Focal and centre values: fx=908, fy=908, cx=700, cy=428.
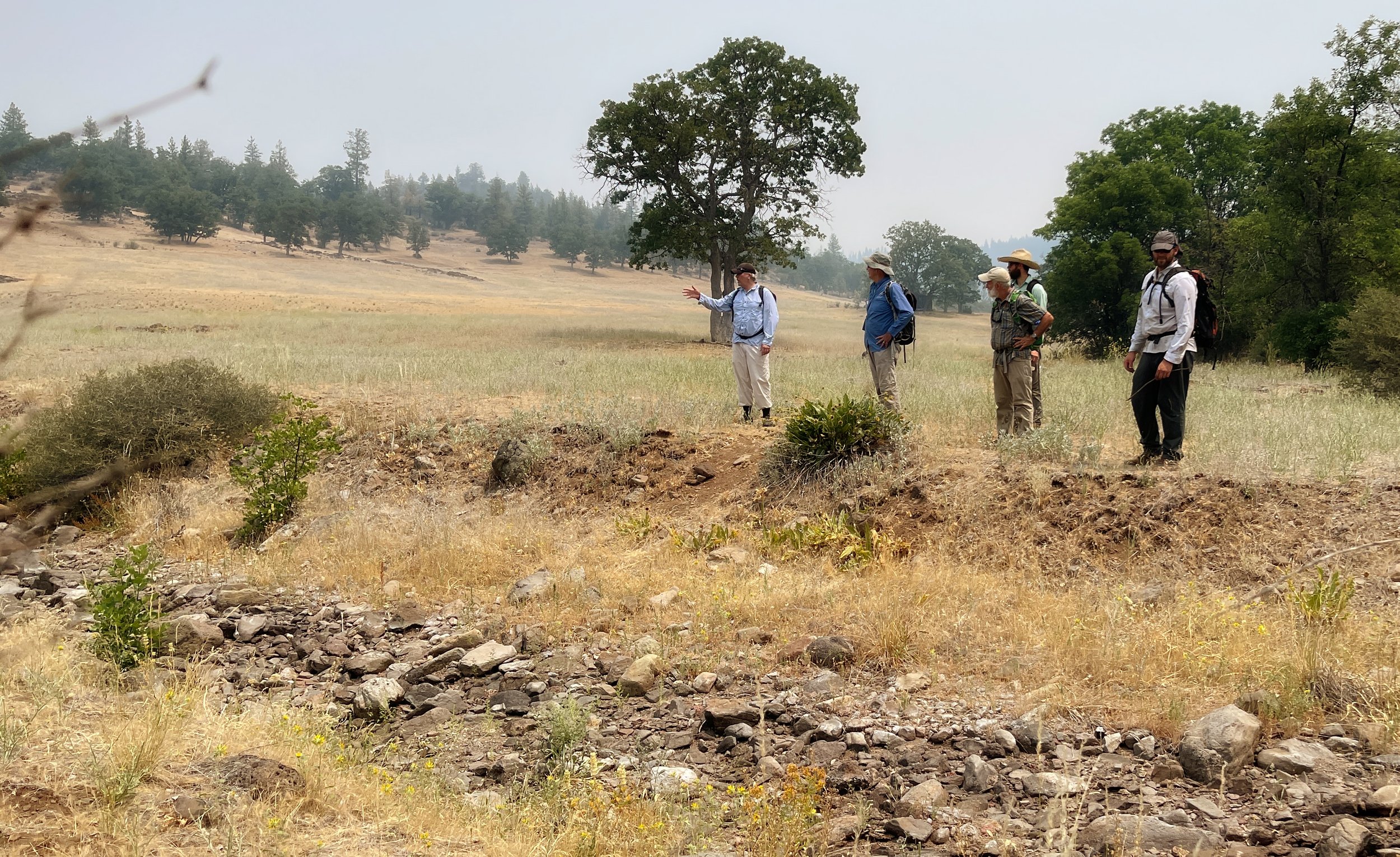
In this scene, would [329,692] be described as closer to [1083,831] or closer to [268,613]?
[268,613]

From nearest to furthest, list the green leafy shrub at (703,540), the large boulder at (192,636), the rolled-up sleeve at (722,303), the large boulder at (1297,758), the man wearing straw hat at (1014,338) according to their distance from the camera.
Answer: the large boulder at (1297,758) < the large boulder at (192,636) < the green leafy shrub at (703,540) < the man wearing straw hat at (1014,338) < the rolled-up sleeve at (722,303)

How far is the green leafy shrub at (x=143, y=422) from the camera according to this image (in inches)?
416

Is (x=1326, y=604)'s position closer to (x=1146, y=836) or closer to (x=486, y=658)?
(x=1146, y=836)

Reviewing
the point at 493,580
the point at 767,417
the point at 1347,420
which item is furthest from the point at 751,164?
the point at 493,580

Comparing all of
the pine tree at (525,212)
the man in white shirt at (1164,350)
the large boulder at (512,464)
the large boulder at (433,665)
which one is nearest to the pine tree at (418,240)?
the pine tree at (525,212)

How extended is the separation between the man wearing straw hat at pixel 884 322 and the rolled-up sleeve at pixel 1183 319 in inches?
103

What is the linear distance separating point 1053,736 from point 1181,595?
2.07m

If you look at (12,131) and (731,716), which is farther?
(12,131)

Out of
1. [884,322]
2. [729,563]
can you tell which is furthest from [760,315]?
[729,563]

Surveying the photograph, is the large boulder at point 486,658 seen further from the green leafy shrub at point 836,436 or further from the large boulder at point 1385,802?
the large boulder at point 1385,802

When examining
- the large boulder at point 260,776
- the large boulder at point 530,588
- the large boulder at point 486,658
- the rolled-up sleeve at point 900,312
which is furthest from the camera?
the rolled-up sleeve at point 900,312

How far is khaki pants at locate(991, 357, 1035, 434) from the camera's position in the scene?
8.99 metres

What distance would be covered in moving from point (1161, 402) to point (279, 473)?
9180mm

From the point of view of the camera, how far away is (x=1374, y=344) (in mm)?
14328
